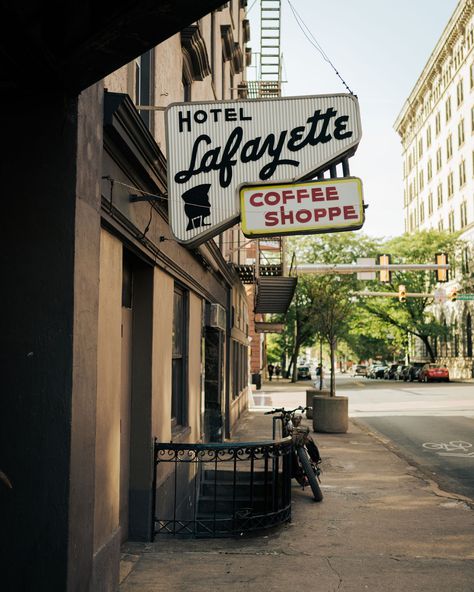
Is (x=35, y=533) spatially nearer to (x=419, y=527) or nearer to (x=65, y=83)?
(x=65, y=83)

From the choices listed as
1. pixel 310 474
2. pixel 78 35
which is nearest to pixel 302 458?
pixel 310 474

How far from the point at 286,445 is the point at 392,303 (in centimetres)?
5381

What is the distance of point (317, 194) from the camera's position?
18.9ft

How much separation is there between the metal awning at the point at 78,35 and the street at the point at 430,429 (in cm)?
816

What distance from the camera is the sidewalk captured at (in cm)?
536

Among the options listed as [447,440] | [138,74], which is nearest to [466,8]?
[447,440]

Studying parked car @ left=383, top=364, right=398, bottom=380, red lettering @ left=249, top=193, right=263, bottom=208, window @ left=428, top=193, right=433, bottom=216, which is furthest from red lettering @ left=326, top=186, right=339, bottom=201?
window @ left=428, top=193, right=433, bottom=216

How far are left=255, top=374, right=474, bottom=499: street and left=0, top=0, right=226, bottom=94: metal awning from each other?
8155 mm

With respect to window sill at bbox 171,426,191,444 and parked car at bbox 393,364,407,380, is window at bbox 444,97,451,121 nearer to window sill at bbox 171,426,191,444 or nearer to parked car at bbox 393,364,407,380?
parked car at bbox 393,364,407,380

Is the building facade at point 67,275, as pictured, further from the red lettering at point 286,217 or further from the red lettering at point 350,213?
the red lettering at point 350,213

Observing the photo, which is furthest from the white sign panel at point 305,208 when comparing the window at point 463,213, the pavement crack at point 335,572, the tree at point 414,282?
the window at point 463,213

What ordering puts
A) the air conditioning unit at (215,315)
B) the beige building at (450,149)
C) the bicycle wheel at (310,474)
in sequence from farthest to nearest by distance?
the beige building at (450,149) < the air conditioning unit at (215,315) < the bicycle wheel at (310,474)

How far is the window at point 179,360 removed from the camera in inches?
369

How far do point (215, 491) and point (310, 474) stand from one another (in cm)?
261
